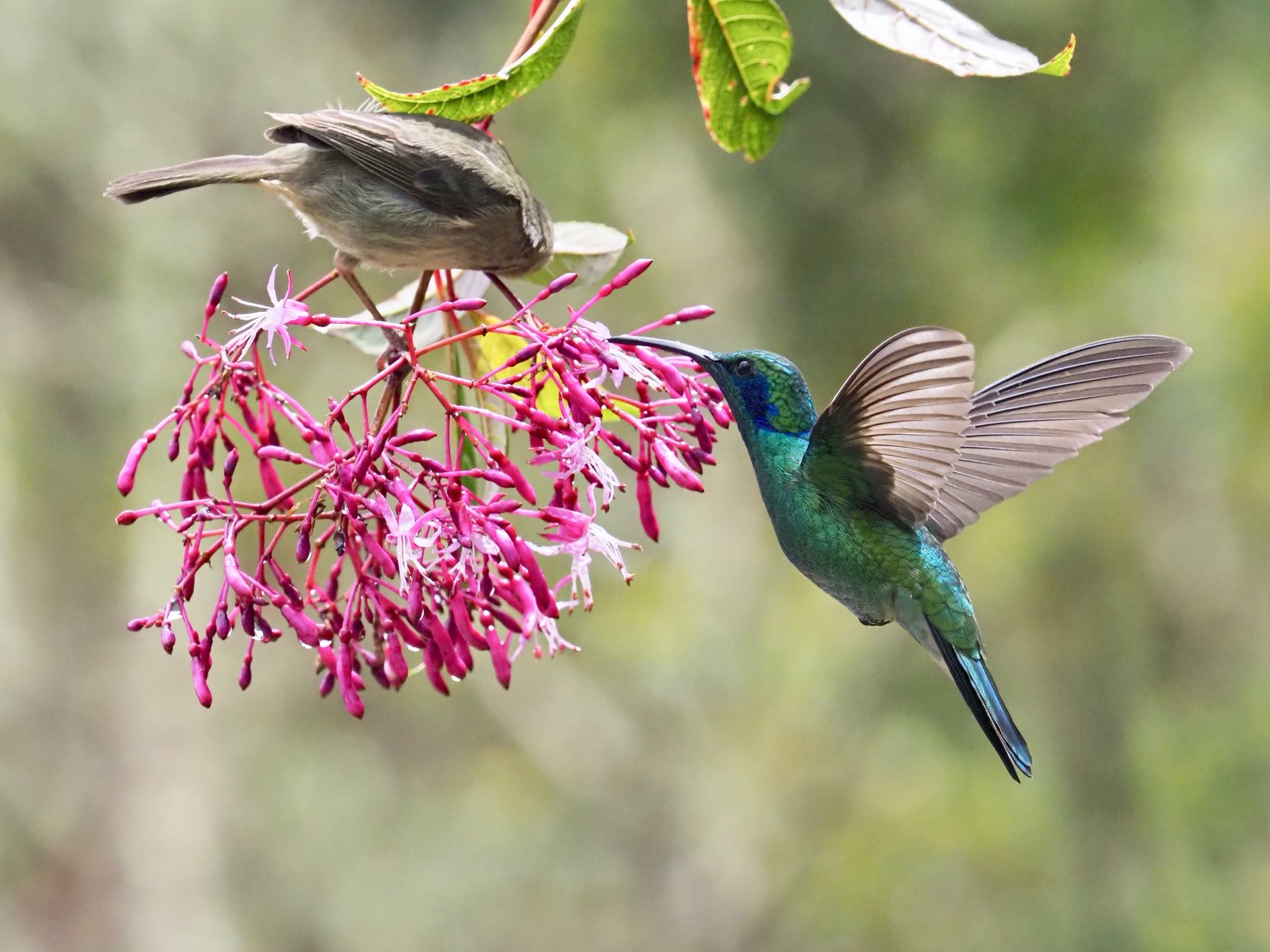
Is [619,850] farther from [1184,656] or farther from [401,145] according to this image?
[401,145]

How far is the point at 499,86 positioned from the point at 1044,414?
1017 mm

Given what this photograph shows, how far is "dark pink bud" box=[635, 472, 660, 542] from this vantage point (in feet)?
5.62

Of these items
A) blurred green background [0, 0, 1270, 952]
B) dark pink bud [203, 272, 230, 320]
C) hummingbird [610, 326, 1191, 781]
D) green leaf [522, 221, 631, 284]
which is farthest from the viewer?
blurred green background [0, 0, 1270, 952]

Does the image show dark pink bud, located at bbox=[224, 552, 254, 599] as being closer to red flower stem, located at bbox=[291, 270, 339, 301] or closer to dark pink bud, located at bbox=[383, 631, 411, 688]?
dark pink bud, located at bbox=[383, 631, 411, 688]

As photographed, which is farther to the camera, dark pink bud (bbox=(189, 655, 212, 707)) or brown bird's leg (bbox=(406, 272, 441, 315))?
brown bird's leg (bbox=(406, 272, 441, 315))

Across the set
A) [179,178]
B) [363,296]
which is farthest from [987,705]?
[179,178]

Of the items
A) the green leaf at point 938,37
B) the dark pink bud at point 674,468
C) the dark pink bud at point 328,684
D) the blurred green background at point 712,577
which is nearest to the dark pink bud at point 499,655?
the dark pink bud at point 328,684

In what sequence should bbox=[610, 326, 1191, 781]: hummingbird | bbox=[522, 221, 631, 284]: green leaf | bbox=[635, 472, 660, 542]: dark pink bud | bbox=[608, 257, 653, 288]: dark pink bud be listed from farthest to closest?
1. bbox=[522, 221, 631, 284]: green leaf
2. bbox=[610, 326, 1191, 781]: hummingbird
3. bbox=[635, 472, 660, 542]: dark pink bud
4. bbox=[608, 257, 653, 288]: dark pink bud

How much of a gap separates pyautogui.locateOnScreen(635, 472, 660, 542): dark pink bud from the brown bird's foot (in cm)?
36

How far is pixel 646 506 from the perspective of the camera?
176 cm

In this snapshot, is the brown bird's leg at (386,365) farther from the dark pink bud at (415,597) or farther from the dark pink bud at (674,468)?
the dark pink bud at (674,468)

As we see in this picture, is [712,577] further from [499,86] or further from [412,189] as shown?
[499,86]

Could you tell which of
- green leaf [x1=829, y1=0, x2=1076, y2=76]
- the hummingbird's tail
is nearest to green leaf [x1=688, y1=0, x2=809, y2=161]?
green leaf [x1=829, y1=0, x2=1076, y2=76]

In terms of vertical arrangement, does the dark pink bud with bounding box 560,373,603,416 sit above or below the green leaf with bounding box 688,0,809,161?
below
